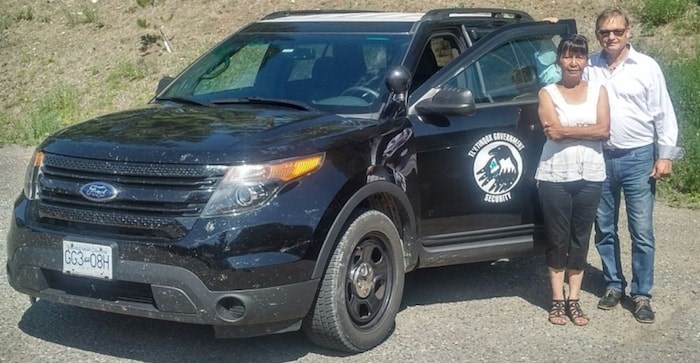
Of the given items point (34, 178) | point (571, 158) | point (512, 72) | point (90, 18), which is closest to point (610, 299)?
point (571, 158)

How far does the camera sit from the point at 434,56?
6.39 m

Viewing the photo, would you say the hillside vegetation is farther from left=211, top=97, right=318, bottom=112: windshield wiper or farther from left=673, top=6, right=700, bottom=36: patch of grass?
left=211, top=97, right=318, bottom=112: windshield wiper

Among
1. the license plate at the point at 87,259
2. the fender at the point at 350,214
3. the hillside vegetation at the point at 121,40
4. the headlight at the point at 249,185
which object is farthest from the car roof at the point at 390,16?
the hillside vegetation at the point at 121,40

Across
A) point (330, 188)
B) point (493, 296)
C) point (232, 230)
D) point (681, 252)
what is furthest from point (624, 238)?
point (232, 230)

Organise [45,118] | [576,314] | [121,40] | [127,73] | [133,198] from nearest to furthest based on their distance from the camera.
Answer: [133,198] → [576,314] → [45,118] → [127,73] → [121,40]

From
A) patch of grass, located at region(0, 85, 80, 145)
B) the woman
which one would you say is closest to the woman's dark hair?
the woman

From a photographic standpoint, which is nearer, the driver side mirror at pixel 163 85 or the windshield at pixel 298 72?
the windshield at pixel 298 72

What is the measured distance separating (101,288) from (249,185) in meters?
0.95

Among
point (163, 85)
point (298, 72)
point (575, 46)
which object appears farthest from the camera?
point (163, 85)

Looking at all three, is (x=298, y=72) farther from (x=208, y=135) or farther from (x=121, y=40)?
(x=121, y=40)

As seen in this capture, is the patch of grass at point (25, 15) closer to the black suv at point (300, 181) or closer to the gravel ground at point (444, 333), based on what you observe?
the gravel ground at point (444, 333)

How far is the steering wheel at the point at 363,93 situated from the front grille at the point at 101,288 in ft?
5.69

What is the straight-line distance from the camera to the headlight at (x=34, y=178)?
17.4 feet

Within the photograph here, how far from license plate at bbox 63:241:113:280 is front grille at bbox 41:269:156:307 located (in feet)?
0.21
